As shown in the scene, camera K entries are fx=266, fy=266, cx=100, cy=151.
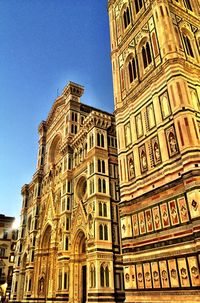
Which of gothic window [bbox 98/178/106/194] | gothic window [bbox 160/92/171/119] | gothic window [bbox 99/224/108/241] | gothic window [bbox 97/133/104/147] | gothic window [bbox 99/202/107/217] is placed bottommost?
gothic window [bbox 99/224/108/241]

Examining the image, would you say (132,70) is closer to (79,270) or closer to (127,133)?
(127,133)

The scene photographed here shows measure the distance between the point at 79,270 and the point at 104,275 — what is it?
15.4 ft

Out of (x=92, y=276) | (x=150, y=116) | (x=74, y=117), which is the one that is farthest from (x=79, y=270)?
(x=74, y=117)

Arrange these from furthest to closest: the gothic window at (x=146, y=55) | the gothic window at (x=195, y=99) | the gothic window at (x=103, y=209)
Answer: the gothic window at (x=103, y=209), the gothic window at (x=146, y=55), the gothic window at (x=195, y=99)

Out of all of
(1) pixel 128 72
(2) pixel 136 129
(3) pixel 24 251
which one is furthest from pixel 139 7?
(3) pixel 24 251

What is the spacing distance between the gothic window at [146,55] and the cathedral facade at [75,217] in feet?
25.2

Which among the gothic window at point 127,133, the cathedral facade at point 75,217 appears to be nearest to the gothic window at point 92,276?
the cathedral facade at point 75,217

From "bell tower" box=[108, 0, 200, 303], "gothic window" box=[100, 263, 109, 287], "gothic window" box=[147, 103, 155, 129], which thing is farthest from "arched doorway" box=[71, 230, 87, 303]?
"gothic window" box=[147, 103, 155, 129]

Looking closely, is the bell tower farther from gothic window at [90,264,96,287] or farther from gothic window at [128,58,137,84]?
gothic window at [90,264,96,287]

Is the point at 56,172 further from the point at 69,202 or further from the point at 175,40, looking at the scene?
the point at 175,40

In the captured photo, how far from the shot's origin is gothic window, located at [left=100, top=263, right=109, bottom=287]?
1916cm

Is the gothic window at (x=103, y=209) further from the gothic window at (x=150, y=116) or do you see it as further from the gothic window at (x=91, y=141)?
the gothic window at (x=150, y=116)

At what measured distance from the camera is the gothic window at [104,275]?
19.2 meters

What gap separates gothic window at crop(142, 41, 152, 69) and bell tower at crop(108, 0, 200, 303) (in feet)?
0.26
